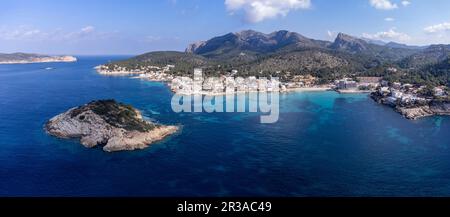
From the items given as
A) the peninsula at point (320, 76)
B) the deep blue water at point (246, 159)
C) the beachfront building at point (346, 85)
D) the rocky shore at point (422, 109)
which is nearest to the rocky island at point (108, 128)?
the deep blue water at point (246, 159)

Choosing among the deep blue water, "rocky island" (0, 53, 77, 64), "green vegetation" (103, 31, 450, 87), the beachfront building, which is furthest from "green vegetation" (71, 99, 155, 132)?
"rocky island" (0, 53, 77, 64)

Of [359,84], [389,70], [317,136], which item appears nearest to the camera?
[317,136]

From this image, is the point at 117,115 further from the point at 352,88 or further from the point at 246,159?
the point at 352,88

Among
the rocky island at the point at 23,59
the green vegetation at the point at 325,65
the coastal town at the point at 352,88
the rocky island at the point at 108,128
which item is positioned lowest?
the rocky island at the point at 108,128

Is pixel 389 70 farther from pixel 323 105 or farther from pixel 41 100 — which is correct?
pixel 41 100

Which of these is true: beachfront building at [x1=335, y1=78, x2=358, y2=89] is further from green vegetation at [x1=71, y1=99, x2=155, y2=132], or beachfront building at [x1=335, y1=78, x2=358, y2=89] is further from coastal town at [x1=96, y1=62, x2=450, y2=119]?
green vegetation at [x1=71, y1=99, x2=155, y2=132]

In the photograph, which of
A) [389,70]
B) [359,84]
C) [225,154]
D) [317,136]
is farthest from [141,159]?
[389,70]

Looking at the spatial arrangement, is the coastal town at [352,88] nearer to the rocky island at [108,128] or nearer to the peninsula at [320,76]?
the peninsula at [320,76]
